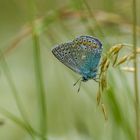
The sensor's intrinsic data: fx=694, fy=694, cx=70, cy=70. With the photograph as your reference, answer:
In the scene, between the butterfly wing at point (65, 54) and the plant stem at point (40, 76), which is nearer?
the butterfly wing at point (65, 54)

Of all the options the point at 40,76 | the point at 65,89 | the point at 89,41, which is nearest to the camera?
the point at 89,41

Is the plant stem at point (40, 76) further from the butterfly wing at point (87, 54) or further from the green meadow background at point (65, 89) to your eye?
the butterfly wing at point (87, 54)

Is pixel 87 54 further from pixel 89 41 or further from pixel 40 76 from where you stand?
pixel 40 76

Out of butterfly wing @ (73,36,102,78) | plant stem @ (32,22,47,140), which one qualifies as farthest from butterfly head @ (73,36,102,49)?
plant stem @ (32,22,47,140)

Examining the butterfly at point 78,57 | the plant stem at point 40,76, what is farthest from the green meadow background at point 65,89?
the butterfly at point 78,57

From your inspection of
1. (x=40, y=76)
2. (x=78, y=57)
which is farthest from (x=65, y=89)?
(x=78, y=57)

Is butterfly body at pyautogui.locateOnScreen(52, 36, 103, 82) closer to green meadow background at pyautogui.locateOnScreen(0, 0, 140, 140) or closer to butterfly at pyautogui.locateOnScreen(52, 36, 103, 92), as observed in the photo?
butterfly at pyautogui.locateOnScreen(52, 36, 103, 92)

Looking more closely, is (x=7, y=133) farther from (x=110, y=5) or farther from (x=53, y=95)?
(x=110, y=5)
